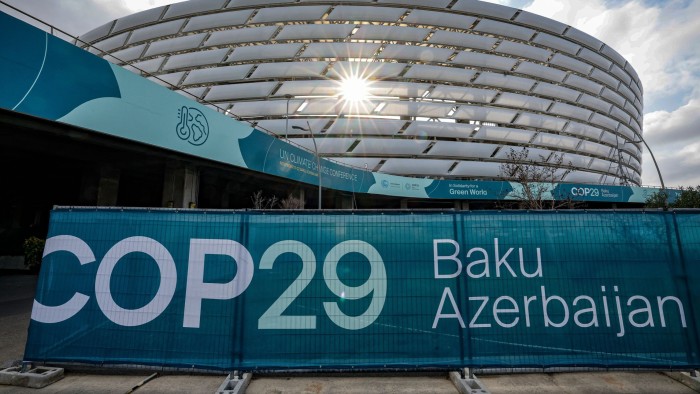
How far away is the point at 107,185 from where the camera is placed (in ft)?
54.0

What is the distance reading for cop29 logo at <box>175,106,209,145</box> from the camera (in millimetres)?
12305

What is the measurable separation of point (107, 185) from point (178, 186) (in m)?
4.34

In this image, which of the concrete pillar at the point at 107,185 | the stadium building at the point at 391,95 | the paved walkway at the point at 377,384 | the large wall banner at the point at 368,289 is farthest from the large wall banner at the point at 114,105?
the paved walkway at the point at 377,384

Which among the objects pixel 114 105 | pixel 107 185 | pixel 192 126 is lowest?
pixel 107 185

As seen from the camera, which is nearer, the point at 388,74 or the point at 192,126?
the point at 192,126

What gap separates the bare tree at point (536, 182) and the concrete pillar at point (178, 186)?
60.5 feet

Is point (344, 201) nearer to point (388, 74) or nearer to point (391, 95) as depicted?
point (391, 95)

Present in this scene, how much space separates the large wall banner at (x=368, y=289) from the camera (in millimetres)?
4430

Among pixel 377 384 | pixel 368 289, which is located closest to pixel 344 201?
pixel 368 289

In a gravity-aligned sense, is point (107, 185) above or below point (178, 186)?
above

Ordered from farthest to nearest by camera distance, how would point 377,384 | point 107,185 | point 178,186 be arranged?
point 107,185, point 178,186, point 377,384

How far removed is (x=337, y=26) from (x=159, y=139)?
3409 centimetres

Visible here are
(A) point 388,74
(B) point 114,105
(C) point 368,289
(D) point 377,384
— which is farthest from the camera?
(A) point 388,74

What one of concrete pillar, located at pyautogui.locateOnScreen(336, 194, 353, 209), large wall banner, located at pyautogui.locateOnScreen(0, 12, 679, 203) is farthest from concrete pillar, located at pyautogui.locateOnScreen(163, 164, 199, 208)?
concrete pillar, located at pyautogui.locateOnScreen(336, 194, 353, 209)
